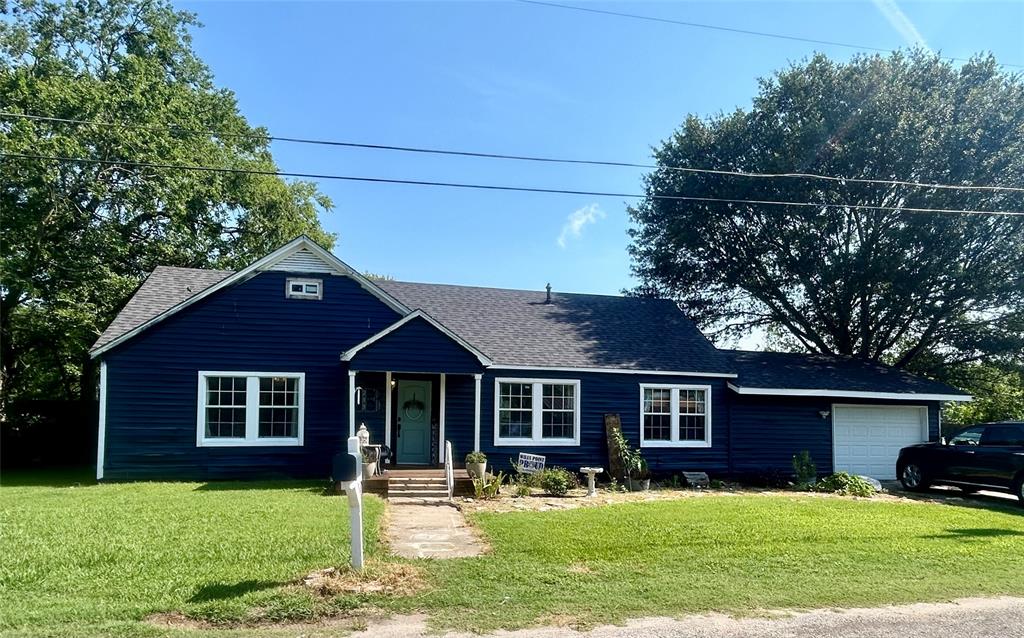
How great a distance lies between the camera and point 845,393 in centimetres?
1958

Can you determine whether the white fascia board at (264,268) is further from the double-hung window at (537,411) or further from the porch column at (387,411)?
the double-hung window at (537,411)

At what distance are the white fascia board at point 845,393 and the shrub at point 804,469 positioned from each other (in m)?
1.65

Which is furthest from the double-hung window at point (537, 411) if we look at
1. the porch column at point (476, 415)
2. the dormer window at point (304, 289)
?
the dormer window at point (304, 289)

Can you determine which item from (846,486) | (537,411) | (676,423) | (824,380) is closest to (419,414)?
(537,411)

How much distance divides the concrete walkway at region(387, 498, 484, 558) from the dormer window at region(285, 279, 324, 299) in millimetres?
5827

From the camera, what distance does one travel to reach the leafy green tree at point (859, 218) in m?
23.6

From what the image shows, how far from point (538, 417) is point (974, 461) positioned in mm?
10040

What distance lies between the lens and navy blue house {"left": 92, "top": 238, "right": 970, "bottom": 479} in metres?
15.8

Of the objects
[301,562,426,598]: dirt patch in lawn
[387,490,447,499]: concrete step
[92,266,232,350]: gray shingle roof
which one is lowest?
[387,490,447,499]: concrete step

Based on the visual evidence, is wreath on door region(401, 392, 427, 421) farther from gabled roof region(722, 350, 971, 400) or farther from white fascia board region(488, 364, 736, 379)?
gabled roof region(722, 350, 971, 400)

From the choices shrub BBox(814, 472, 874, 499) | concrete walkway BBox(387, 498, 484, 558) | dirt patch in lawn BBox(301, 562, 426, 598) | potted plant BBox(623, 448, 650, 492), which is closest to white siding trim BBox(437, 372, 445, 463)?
concrete walkway BBox(387, 498, 484, 558)

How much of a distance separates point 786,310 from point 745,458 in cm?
1200

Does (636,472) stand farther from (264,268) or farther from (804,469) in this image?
(264,268)

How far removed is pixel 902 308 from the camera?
25.2m
